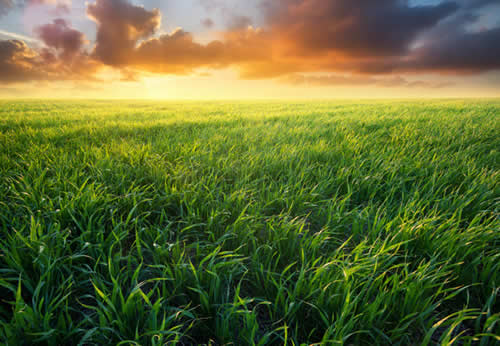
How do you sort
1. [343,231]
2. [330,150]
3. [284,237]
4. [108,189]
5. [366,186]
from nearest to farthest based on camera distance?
[284,237] < [343,231] < [108,189] < [366,186] < [330,150]

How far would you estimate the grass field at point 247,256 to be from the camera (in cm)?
86

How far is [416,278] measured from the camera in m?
1.02

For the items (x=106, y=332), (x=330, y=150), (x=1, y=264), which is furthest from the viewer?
Answer: (x=330, y=150)

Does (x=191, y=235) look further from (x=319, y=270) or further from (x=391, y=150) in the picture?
(x=391, y=150)

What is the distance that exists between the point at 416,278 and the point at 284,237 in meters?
0.63

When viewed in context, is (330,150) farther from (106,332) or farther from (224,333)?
(106,332)

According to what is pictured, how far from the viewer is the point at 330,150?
9.37 feet

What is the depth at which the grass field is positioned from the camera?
86cm

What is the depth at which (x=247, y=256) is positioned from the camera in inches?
50.4

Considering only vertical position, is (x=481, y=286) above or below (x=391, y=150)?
below

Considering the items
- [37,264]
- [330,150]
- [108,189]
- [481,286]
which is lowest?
[481,286]

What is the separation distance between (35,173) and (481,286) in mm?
3290

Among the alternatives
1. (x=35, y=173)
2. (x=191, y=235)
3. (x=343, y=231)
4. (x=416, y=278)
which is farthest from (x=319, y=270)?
(x=35, y=173)

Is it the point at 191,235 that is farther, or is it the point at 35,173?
the point at 35,173
